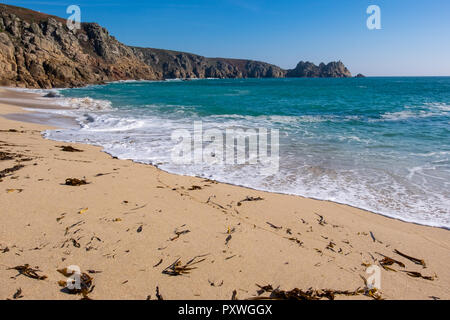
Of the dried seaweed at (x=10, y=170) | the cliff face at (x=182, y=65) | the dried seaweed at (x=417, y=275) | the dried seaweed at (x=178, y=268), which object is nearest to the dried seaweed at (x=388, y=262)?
the dried seaweed at (x=417, y=275)

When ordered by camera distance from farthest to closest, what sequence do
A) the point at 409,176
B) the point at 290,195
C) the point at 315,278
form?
1. the point at 409,176
2. the point at 290,195
3. the point at 315,278

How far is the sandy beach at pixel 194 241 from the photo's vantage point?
9.07ft

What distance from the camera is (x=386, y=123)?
14320mm

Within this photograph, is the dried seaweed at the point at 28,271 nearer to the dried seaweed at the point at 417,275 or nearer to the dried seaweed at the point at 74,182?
the dried seaweed at the point at 74,182

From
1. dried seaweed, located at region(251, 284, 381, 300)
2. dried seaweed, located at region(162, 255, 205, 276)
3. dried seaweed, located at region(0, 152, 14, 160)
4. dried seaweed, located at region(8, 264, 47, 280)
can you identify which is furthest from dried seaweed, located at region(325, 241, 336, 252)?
dried seaweed, located at region(0, 152, 14, 160)

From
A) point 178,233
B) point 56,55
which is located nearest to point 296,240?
point 178,233

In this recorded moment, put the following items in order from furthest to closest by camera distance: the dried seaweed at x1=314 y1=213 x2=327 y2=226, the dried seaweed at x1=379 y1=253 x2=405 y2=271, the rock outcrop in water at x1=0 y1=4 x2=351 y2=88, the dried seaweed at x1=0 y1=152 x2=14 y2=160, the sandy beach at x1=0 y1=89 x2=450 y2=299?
1. the rock outcrop in water at x1=0 y1=4 x2=351 y2=88
2. the dried seaweed at x1=0 y1=152 x2=14 y2=160
3. the dried seaweed at x1=314 y1=213 x2=327 y2=226
4. the dried seaweed at x1=379 y1=253 x2=405 y2=271
5. the sandy beach at x1=0 y1=89 x2=450 y2=299

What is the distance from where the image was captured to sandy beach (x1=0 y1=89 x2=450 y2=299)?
277 cm

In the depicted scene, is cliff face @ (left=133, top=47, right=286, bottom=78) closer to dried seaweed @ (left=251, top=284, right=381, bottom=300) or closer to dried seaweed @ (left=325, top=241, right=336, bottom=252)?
dried seaweed @ (left=325, top=241, right=336, bottom=252)
